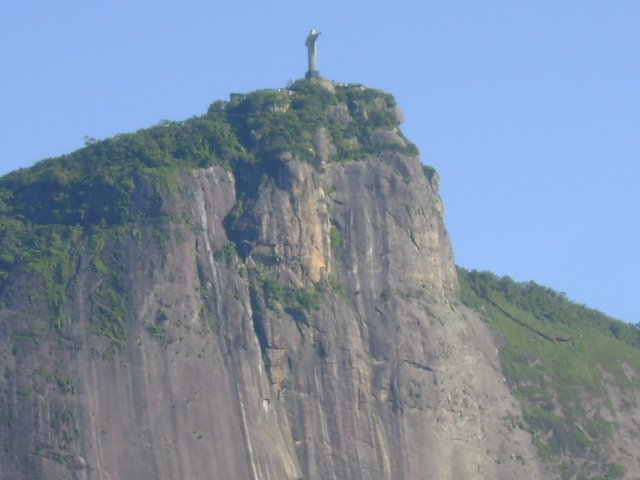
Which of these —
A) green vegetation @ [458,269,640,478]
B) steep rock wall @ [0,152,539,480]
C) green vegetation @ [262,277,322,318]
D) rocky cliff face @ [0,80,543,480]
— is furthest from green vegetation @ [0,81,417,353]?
green vegetation @ [458,269,640,478]

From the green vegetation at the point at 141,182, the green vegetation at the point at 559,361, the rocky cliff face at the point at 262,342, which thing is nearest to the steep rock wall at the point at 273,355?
the rocky cliff face at the point at 262,342

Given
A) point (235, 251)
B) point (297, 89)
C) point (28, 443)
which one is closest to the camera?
point (28, 443)

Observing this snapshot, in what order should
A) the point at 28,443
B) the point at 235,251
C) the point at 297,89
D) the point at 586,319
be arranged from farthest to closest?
1. the point at 586,319
2. the point at 297,89
3. the point at 235,251
4. the point at 28,443

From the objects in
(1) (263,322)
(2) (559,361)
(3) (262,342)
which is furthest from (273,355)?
(2) (559,361)

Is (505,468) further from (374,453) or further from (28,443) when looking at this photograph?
(28,443)

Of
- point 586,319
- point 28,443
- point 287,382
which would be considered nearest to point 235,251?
point 287,382

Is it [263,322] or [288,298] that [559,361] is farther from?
[263,322]

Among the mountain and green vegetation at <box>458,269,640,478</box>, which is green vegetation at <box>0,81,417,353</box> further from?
green vegetation at <box>458,269,640,478</box>

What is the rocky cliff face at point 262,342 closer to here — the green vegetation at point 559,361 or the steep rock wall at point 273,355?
the steep rock wall at point 273,355
